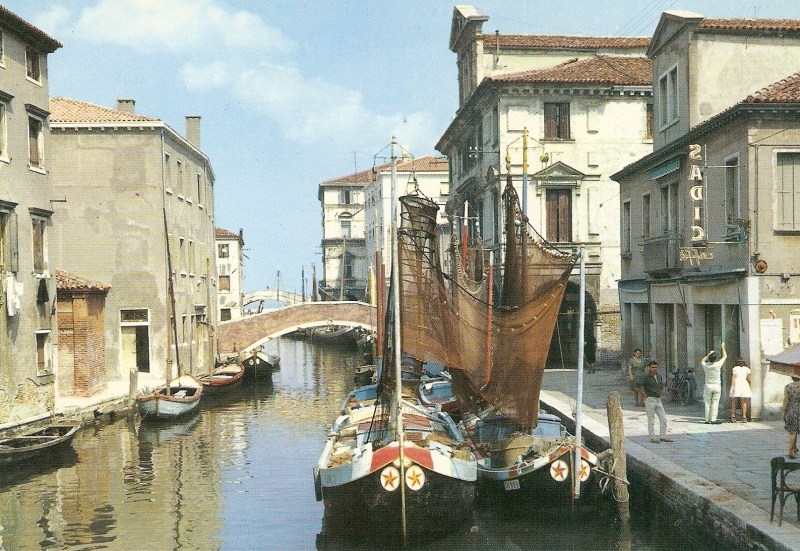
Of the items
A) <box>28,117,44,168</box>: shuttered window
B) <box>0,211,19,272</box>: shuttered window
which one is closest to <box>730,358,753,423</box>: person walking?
<box>0,211,19,272</box>: shuttered window

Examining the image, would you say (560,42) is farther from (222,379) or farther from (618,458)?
(618,458)

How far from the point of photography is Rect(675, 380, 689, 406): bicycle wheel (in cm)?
2138

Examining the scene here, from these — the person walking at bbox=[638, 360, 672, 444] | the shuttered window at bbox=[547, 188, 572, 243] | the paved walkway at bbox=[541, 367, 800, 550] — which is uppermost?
the shuttered window at bbox=[547, 188, 572, 243]

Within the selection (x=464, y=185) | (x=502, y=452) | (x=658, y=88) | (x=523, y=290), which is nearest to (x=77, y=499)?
(x=502, y=452)

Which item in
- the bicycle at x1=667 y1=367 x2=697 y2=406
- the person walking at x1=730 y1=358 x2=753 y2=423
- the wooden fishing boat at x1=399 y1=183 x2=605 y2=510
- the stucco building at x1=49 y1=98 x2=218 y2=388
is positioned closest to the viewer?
the wooden fishing boat at x1=399 y1=183 x2=605 y2=510

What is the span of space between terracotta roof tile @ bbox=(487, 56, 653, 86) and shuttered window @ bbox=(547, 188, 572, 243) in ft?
14.0

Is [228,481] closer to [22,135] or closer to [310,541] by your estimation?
[310,541]

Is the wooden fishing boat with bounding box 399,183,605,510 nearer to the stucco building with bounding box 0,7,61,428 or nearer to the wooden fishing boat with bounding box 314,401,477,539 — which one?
the wooden fishing boat with bounding box 314,401,477,539

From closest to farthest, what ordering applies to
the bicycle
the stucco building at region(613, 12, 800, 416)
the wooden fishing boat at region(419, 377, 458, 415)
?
the stucco building at region(613, 12, 800, 416) < the bicycle < the wooden fishing boat at region(419, 377, 458, 415)

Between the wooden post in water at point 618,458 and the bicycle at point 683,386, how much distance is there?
7.85 meters

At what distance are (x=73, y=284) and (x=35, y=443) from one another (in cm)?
989

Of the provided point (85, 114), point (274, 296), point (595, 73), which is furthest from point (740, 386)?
point (274, 296)

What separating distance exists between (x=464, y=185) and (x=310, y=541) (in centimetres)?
2737

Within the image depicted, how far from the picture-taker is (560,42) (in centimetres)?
3816
